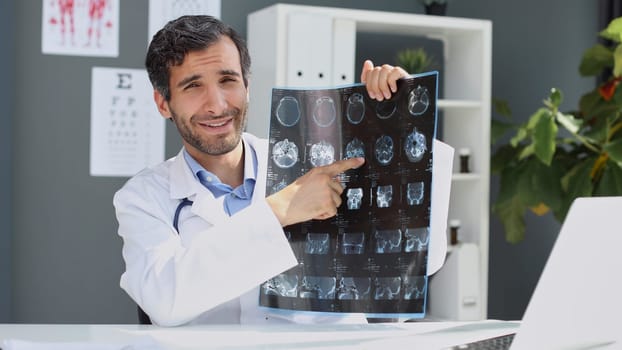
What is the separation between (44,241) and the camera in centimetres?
400

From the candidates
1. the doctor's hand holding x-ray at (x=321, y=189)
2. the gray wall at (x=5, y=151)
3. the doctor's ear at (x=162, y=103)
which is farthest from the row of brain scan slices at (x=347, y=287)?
the gray wall at (x=5, y=151)

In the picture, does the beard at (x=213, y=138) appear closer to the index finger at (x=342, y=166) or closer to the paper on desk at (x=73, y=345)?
the index finger at (x=342, y=166)

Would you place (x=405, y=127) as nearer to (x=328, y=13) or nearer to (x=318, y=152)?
(x=318, y=152)

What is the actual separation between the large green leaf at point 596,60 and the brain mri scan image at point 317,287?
2.91 metres

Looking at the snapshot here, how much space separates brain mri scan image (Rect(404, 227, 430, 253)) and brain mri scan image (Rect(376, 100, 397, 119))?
8.8 inches

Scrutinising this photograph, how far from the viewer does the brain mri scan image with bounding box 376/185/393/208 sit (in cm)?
168

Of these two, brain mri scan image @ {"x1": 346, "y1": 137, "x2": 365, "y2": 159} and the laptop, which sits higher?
brain mri scan image @ {"x1": 346, "y1": 137, "x2": 365, "y2": 159}

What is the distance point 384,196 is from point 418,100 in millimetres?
188

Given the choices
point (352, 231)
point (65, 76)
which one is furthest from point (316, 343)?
point (65, 76)

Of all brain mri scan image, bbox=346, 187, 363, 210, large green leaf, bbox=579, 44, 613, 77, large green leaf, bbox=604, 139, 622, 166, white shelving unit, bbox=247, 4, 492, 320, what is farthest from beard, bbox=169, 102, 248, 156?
large green leaf, bbox=579, 44, 613, 77

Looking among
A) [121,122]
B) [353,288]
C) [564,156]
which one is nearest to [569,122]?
[564,156]

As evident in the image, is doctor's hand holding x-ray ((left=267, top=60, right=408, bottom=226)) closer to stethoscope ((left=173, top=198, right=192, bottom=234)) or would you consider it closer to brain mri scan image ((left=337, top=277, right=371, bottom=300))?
brain mri scan image ((left=337, top=277, right=371, bottom=300))

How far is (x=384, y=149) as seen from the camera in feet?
5.56

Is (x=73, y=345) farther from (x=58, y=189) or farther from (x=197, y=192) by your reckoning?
(x=58, y=189)
